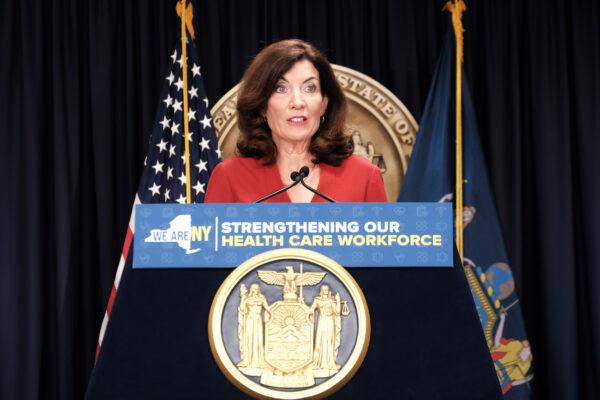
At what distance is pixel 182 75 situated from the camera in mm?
4035

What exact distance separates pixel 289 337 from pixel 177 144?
8.73 feet

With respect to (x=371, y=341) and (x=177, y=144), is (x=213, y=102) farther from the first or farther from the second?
(x=371, y=341)

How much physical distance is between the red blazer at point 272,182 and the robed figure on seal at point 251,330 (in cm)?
77

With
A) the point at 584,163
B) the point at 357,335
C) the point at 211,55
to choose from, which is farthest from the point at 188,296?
the point at 584,163

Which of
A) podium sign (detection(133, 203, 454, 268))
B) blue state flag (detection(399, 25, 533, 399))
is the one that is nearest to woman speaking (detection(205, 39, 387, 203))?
podium sign (detection(133, 203, 454, 268))

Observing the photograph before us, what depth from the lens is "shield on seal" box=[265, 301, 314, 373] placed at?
145 cm

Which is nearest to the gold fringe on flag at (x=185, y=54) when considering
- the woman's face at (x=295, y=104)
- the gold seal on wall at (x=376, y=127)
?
the gold seal on wall at (x=376, y=127)

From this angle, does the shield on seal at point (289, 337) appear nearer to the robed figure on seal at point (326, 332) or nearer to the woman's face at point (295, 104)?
the robed figure on seal at point (326, 332)

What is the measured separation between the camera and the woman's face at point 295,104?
223 cm

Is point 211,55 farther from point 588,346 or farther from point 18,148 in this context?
point 588,346

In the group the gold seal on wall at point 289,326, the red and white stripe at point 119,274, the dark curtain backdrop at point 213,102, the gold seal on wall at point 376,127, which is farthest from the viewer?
the dark curtain backdrop at point 213,102

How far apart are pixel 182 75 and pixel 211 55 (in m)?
0.31

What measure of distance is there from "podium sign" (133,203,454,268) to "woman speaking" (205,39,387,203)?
64 centimetres

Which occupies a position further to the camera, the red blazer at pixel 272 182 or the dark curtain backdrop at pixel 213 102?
the dark curtain backdrop at pixel 213 102
